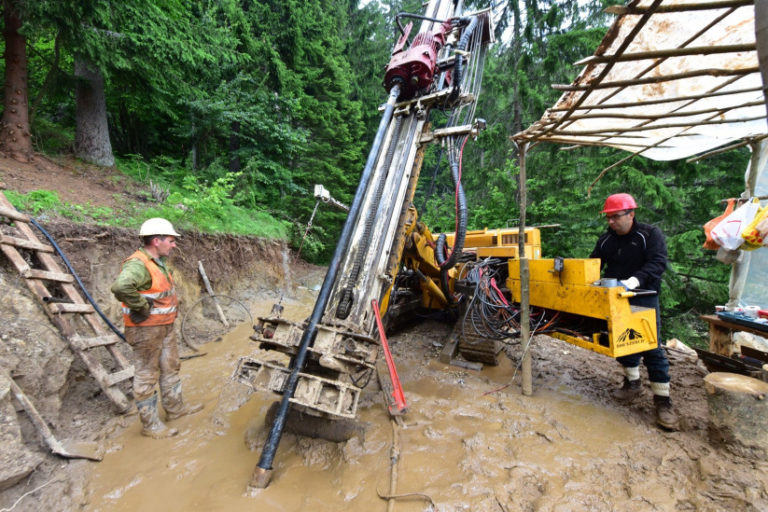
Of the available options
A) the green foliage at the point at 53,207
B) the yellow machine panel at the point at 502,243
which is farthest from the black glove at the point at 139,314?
the yellow machine panel at the point at 502,243

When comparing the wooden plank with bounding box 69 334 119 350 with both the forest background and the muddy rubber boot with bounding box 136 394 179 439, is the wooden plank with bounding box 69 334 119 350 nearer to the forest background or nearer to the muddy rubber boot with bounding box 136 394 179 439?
the muddy rubber boot with bounding box 136 394 179 439

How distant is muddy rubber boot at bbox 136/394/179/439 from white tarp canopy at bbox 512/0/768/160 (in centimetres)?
424

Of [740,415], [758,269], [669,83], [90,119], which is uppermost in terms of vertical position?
[90,119]

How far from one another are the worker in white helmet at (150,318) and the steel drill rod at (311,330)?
4.23 feet

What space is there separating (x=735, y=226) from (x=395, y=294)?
14.0 feet

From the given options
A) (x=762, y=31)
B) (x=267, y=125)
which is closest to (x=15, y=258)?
(x=762, y=31)

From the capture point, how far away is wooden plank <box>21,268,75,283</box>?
2.98 metres

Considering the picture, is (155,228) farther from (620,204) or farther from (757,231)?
(757,231)

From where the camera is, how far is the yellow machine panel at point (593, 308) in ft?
8.94

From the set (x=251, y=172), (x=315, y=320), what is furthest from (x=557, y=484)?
(x=251, y=172)

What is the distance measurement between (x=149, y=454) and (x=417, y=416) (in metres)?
2.36

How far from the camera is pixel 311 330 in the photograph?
2686 mm

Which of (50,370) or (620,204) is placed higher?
(620,204)

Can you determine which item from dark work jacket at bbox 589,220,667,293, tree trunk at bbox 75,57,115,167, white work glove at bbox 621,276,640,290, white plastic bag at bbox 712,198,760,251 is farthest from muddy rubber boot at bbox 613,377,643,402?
tree trunk at bbox 75,57,115,167
